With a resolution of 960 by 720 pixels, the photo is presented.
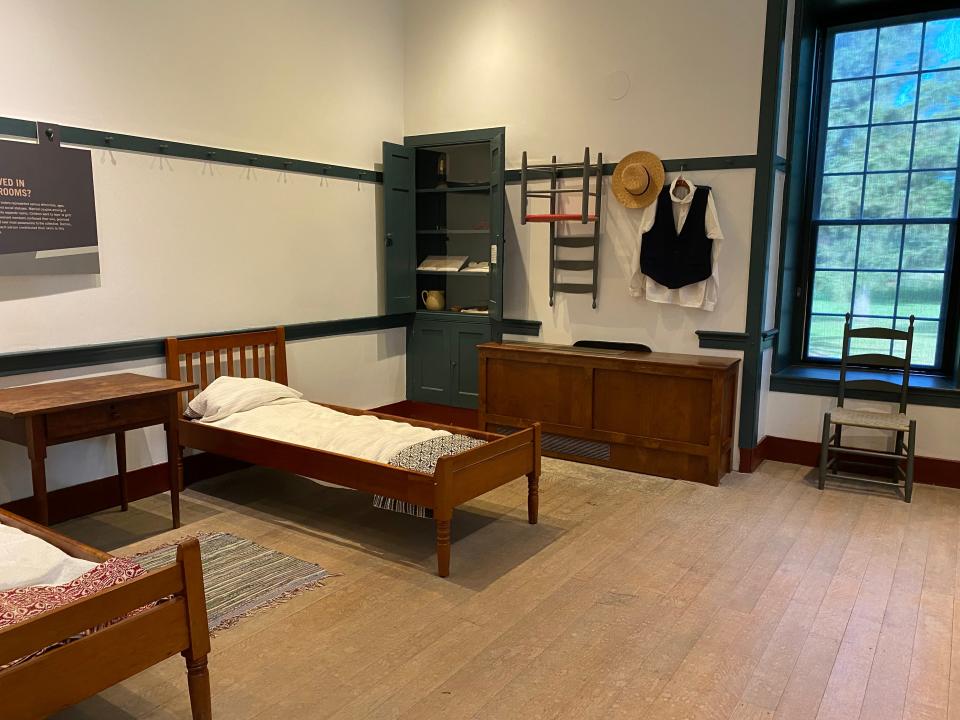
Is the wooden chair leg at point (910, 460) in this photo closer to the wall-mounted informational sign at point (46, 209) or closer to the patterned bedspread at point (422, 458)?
the patterned bedspread at point (422, 458)

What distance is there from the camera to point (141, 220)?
4.18 meters

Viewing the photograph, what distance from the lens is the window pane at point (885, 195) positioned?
4.96m

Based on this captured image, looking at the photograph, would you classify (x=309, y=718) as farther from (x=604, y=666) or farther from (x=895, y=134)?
(x=895, y=134)

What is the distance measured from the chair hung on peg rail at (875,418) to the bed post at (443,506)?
8.60 feet

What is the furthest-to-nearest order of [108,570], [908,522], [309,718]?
[908,522], [309,718], [108,570]

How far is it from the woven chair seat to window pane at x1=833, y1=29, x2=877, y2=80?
239 cm

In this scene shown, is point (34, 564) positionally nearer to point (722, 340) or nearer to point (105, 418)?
point (105, 418)

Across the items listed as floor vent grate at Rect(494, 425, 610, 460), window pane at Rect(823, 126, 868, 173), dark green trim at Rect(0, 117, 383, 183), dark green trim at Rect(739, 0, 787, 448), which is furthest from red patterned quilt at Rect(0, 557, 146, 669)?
window pane at Rect(823, 126, 868, 173)

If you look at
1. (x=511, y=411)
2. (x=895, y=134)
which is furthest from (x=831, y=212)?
(x=511, y=411)

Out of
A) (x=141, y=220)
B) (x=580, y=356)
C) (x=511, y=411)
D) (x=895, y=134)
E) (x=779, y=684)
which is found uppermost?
(x=895, y=134)

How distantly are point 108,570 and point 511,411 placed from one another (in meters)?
3.52

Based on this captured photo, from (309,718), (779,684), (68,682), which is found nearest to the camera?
(68,682)

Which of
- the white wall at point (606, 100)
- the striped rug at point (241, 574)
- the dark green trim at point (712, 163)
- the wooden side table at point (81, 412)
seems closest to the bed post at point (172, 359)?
the wooden side table at point (81, 412)

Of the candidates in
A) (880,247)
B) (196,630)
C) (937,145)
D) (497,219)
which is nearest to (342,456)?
(196,630)
